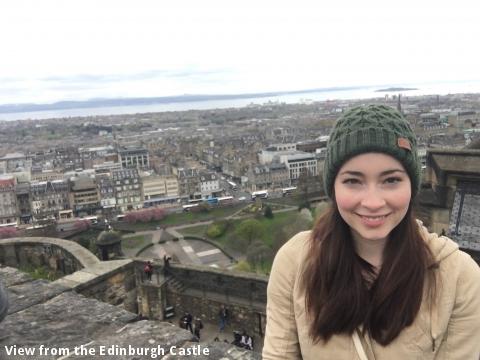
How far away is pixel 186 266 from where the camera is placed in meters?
6.42

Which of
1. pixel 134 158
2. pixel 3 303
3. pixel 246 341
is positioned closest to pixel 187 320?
pixel 246 341

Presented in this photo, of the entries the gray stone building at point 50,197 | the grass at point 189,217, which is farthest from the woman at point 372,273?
the gray stone building at point 50,197

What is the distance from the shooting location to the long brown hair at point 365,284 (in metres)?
1.32

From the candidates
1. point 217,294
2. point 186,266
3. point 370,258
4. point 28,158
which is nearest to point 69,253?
point 186,266

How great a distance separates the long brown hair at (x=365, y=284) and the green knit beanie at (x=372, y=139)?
0.57ft

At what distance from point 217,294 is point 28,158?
105m

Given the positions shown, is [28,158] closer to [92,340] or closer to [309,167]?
[309,167]

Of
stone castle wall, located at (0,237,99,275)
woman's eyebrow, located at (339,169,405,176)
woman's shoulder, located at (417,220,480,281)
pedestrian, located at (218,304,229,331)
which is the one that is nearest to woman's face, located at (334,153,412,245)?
woman's eyebrow, located at (339,169,405,176)

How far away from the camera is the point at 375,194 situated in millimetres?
1381

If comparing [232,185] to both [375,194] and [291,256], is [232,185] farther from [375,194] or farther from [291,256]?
[375,194]

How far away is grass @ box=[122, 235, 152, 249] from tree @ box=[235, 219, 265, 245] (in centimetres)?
802

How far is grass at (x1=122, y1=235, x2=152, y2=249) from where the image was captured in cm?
3716

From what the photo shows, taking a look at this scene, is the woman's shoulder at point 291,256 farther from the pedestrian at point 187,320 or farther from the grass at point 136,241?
the grass at point 136,241

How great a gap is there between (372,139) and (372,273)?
399 mm
